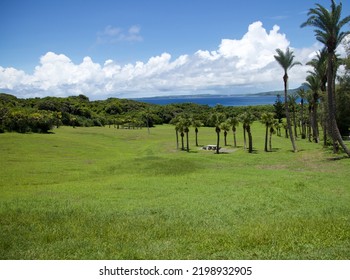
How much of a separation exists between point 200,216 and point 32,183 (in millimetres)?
20603

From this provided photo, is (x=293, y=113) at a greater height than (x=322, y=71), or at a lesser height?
lesser

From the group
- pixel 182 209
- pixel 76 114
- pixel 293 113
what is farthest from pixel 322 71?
pixel 76 114

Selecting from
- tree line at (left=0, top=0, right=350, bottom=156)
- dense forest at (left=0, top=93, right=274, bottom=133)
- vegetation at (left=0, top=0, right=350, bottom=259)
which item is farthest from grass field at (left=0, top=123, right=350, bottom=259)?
dense forest at (left=0, top=93, right=274, bottom=133)

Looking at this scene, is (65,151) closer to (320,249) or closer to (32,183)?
(32,183)

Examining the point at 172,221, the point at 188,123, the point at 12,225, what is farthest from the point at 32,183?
the point at 188,123

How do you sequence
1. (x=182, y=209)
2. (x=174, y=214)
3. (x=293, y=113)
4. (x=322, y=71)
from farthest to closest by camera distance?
1. (x=293, y=113)
2. (x=322, y=71)
3. (x=182, y=209)
4. (x=174, y=214)

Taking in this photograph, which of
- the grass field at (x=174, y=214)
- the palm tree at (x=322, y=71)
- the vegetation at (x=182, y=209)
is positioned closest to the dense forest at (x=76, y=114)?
the palm tree at (x=322, y=71)

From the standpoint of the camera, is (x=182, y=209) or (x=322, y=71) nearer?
(x=182, y=209)

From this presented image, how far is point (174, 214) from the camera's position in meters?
17.7

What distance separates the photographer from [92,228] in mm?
14438

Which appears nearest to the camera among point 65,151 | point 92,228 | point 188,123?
point 92,228

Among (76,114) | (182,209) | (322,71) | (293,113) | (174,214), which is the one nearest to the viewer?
(174,214)

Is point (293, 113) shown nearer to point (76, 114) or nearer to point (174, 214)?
point (174, 214)

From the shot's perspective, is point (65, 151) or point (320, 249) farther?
point (65, 151)
